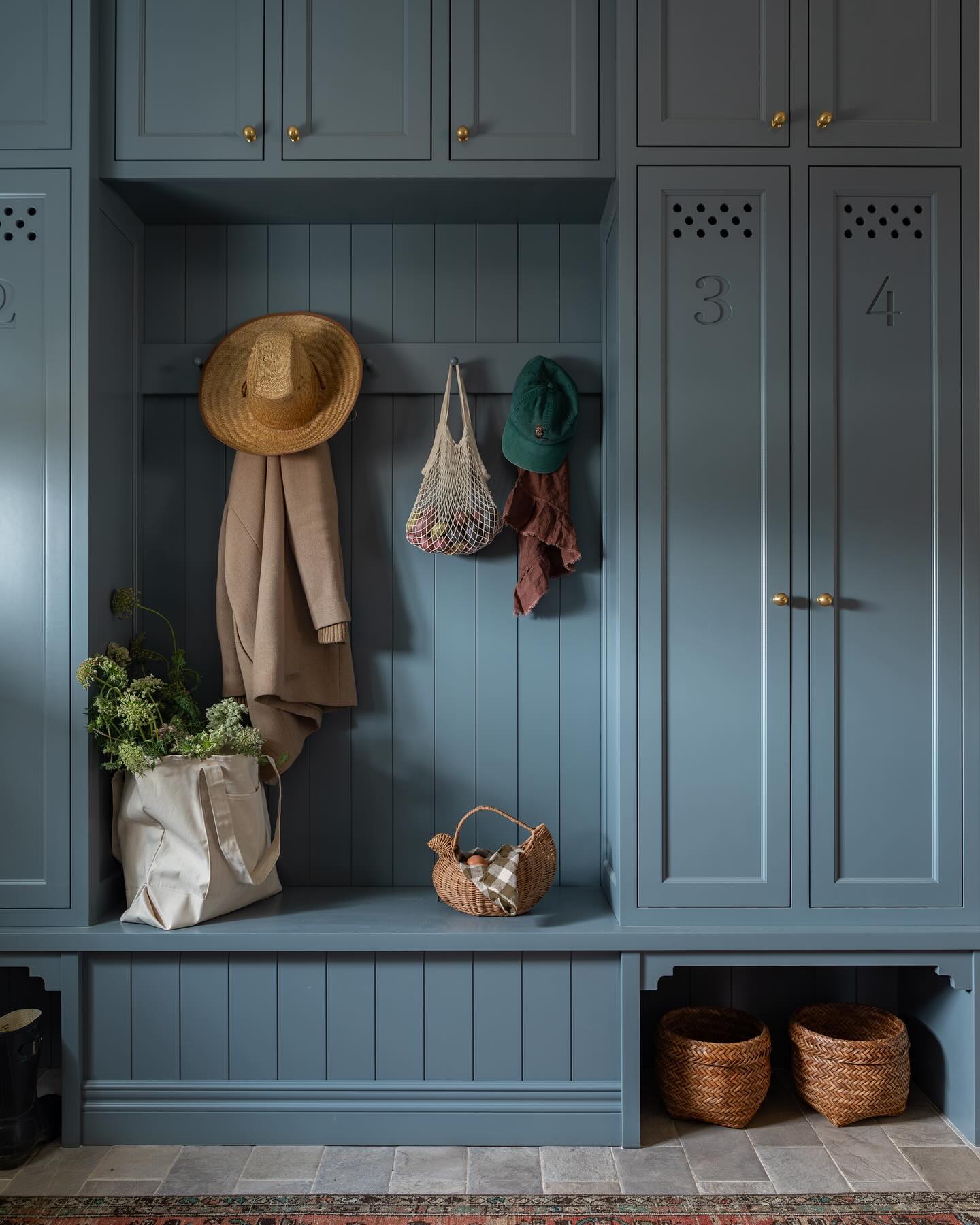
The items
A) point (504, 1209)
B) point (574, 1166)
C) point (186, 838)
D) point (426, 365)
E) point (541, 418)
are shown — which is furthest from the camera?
point (426, 365)

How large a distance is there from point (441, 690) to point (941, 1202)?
5.19 feet

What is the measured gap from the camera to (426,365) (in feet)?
8.09

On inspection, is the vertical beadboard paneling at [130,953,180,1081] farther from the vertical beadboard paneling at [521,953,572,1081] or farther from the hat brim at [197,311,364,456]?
the hat brim at [197,311,364,456]

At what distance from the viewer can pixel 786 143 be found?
2113mm

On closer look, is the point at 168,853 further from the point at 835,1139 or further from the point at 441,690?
the point at 835,1139

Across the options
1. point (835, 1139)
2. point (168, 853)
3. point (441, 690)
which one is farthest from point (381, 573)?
point (835, 1139)

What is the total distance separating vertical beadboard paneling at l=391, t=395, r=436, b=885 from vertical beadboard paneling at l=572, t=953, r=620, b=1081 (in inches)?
22.2

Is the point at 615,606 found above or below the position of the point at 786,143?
below

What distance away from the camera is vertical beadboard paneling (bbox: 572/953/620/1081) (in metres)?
2.11

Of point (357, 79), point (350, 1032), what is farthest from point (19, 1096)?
point (357, 79)

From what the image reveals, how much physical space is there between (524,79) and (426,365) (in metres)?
0.71

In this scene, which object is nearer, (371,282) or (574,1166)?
(574,1166)

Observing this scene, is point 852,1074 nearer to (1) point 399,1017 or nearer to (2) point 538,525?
(1) point 399,1017

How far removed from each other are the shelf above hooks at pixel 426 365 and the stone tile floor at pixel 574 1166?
6.10 feet
